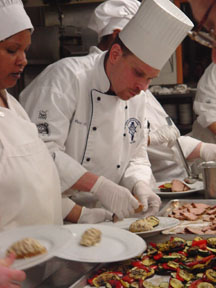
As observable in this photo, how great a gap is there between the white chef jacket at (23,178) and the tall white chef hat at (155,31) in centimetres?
78

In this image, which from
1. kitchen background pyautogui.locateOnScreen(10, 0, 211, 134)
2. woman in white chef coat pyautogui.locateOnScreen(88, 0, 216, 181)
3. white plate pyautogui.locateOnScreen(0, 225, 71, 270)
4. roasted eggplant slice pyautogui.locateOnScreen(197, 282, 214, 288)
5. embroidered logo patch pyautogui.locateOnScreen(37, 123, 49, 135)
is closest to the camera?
white plate pyautogui.locateOnScreen(0, 225, 71, 270)

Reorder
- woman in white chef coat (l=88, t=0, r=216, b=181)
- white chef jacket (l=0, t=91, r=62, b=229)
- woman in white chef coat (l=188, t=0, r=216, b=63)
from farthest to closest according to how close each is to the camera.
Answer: woman in white chef coat (l=88, t=0, r=216, b=181) < white chef jacket (l=0, t=91, r=62, b=229) < woman in white chef coat (l=188, t=0, r=216, b=63)

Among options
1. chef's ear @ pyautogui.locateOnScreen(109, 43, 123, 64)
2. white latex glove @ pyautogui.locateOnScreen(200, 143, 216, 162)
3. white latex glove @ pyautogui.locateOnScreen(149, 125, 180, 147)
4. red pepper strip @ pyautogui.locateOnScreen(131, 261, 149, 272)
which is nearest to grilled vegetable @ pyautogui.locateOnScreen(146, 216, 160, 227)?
red pepper strip @ pyautogui.locateOnScreen(131, 261, 149, 272)

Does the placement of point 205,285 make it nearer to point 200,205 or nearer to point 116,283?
point 116,283

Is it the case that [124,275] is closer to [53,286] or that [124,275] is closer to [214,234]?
[53,286]

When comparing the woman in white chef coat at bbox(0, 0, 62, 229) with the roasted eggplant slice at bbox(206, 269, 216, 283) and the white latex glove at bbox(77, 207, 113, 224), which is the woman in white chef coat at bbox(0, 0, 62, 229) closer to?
the white latex glove at bbox(77, 207, 113, 224)

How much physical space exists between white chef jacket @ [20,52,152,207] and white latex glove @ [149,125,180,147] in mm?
271

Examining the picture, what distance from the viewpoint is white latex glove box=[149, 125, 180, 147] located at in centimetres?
290

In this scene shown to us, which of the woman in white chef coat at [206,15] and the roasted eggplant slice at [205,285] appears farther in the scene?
the roasted eggplant slice at [205,285]

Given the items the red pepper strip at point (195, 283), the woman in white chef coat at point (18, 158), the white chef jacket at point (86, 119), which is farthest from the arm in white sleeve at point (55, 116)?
the red pepper strip at point (195, 283)

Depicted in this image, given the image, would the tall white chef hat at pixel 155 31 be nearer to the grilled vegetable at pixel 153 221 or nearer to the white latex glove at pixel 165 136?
the white latex glove at pixel 165 136

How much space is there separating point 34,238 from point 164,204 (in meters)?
1.32

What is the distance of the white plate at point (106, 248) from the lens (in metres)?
1.37

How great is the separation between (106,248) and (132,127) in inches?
51.3
